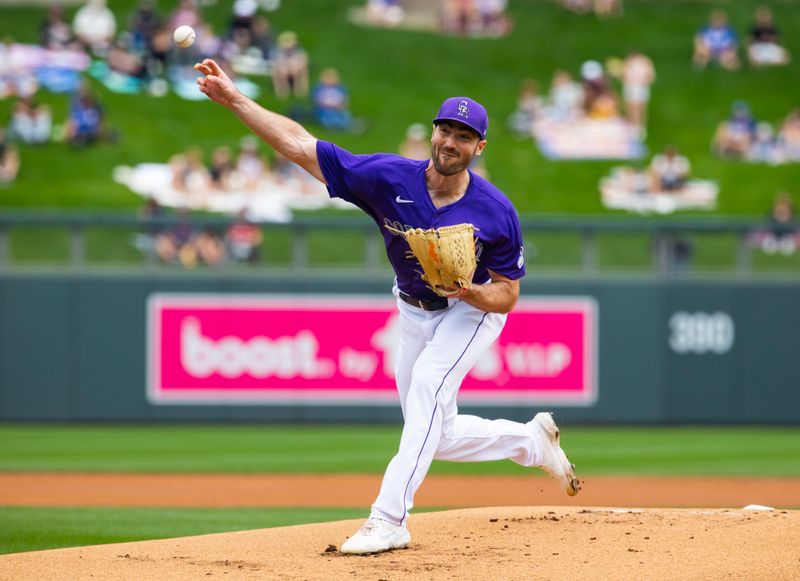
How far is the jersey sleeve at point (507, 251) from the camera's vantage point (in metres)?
5.67

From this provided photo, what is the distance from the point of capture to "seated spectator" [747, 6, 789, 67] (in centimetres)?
2470

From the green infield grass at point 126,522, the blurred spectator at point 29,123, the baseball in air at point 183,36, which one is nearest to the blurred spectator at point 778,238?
the green infield grass at point 126,522

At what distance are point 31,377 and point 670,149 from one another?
1015cm

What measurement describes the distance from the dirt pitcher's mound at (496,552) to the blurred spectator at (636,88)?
16695mm

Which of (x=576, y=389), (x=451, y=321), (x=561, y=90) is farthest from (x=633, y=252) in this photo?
(x=451, y=321)

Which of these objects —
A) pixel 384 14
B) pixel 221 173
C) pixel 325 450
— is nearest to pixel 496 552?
pixel 325 450

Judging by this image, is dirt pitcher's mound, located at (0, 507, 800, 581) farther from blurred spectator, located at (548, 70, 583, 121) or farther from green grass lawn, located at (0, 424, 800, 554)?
blurred spectator, located at (548, 70, 583, 121)

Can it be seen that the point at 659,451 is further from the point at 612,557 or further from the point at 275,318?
the point at 612,557

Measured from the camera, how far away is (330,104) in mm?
21047

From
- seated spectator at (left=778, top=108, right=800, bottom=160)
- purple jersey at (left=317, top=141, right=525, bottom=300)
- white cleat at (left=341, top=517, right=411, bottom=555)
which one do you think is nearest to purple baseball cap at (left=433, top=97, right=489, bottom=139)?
purple jersey at (left=317, top=141, right=525, bottom=300)

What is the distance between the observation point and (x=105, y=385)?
560 inches

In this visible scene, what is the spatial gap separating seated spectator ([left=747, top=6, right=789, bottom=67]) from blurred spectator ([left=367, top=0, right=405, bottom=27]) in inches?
273

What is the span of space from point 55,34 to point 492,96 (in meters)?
7.66

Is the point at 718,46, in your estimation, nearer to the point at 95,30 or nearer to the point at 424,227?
the point at 95,30
